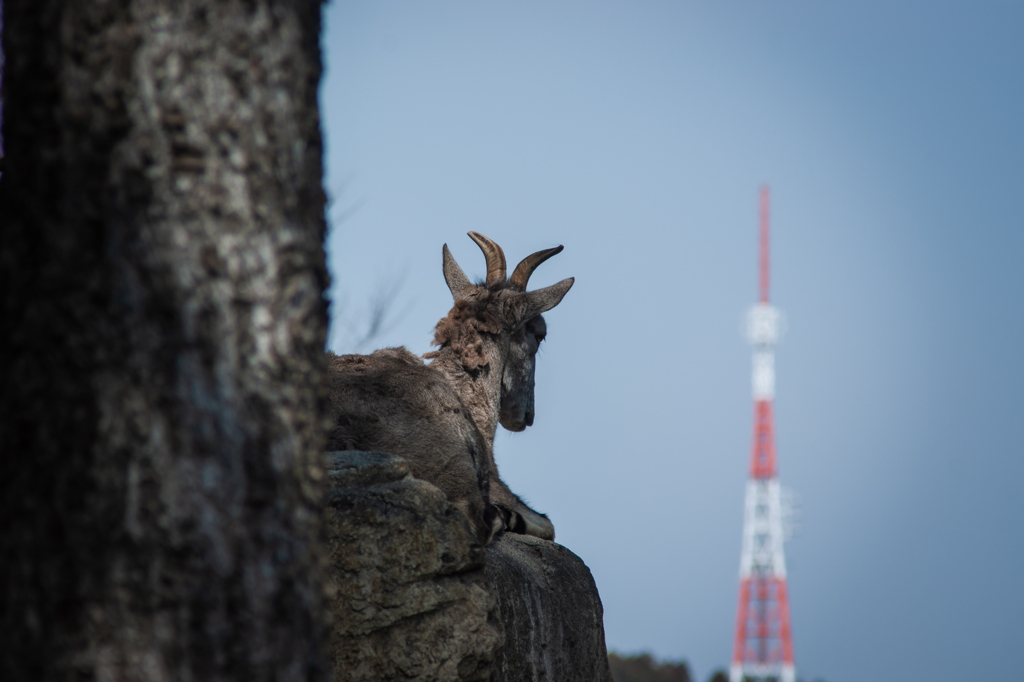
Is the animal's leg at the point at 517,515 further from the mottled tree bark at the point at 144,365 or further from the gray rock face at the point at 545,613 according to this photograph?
the mottled tree bark at the point at 144,365

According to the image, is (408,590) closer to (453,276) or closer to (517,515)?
(517,515)

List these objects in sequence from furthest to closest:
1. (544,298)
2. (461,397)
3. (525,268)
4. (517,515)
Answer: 1. (525,268)
2. (544,298)
3. (461,397)
4. (517,515)

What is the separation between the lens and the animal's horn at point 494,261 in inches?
340

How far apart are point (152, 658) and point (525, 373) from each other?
668 centimetres

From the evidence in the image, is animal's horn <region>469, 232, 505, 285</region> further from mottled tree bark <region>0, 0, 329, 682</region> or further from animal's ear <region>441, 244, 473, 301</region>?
mottled tree bark <region>0, 0, 329, 682</region>

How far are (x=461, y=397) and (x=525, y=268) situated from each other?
1.44m

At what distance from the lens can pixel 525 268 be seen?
340 inches

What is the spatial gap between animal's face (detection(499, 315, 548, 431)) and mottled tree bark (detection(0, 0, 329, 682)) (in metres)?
6.14

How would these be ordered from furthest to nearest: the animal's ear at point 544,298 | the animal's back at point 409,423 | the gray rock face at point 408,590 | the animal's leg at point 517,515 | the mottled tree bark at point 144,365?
the animal's ear at point 544,298 < the animal's leg at point 517,515 < the animal's back at point 409,423 < the gray rock face at point 408,590 < the mottled tree bark at point 144,365

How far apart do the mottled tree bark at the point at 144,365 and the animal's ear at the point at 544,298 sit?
6.17 metres

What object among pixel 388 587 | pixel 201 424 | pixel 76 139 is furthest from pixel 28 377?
pixel 388 587

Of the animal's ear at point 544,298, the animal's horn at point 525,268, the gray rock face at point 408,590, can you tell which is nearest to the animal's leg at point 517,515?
the animal's ear at point 544,298

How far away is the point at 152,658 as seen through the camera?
2.11 meters

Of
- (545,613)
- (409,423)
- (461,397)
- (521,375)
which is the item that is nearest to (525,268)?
(521,375)
